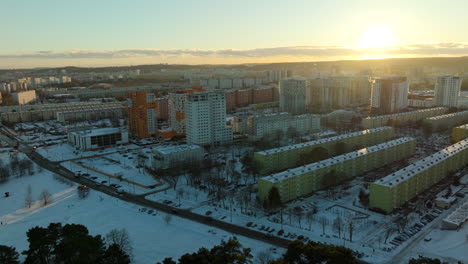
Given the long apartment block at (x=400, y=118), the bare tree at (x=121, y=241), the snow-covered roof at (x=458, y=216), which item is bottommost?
the bare tree at (x=121, y=241)

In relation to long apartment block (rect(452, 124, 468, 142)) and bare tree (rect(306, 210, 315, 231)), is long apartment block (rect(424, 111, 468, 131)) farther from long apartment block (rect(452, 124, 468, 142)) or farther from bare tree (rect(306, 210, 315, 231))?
bare tree (rect(306, 210, 315, 231))

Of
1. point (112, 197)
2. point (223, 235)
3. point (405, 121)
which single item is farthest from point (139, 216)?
point (405, 121)

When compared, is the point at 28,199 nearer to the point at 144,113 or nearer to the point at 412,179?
the point at 144,113

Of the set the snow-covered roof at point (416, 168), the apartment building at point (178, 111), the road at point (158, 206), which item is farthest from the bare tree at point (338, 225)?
the apartment building at point (178, 111)

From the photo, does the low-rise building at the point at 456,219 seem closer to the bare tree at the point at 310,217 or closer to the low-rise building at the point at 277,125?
the bare tree at the point at 310,217

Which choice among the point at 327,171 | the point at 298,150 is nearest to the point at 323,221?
the point at 327,171

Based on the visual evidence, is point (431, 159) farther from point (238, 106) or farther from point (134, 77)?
point (134, 77)
